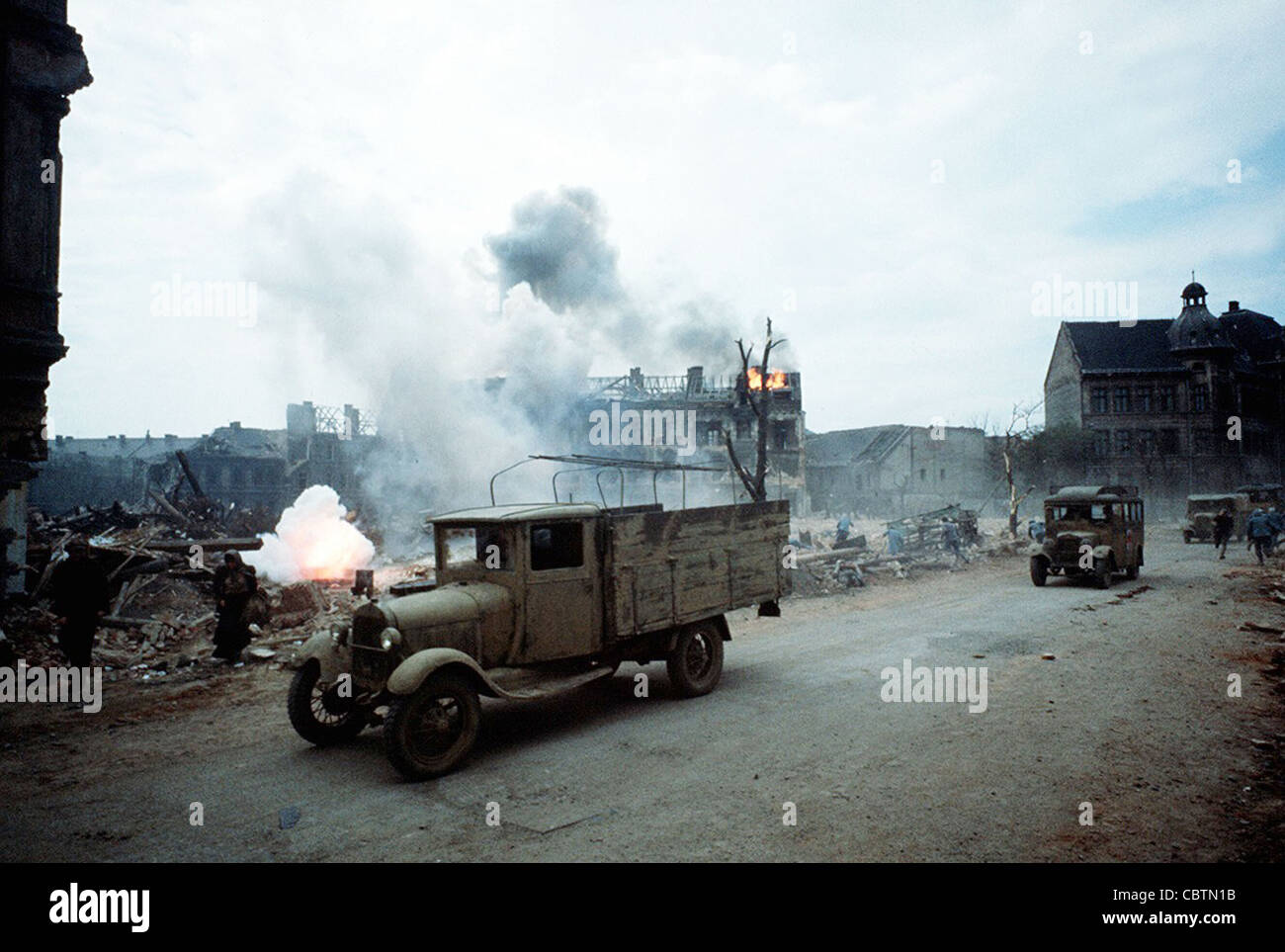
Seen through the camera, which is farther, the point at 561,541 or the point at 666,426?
the point at 666,426

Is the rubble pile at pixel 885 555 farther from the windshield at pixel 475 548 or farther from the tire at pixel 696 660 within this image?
the windshield at pixel 475 548

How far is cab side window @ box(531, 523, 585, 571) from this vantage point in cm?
733

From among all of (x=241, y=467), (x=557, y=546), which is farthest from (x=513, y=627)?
(x=241, y=467)

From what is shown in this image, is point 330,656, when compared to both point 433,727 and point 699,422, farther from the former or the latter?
point 699,422

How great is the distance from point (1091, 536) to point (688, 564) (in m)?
13.7

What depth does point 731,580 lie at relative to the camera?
29.8 ft

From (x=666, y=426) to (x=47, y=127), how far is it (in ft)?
118

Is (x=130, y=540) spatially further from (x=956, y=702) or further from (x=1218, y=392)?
(x=1218, y=392)

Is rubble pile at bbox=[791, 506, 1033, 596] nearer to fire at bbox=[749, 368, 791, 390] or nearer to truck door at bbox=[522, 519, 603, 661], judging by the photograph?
truck door at bbox=[522, 519, 603, 661]

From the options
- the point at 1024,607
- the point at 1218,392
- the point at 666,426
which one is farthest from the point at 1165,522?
the point at 1024,607

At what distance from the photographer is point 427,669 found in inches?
237

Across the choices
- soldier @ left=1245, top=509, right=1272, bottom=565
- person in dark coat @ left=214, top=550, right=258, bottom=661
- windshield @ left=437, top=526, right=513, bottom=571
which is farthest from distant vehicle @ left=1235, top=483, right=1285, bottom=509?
person in dark coat @ left=214, top=550, right=258, bottom=661

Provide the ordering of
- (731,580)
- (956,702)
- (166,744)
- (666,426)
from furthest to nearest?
1. (666,426)
2. (731,580)
3. (956,702)
4. (166,744)
